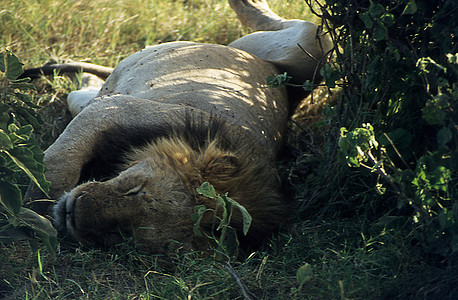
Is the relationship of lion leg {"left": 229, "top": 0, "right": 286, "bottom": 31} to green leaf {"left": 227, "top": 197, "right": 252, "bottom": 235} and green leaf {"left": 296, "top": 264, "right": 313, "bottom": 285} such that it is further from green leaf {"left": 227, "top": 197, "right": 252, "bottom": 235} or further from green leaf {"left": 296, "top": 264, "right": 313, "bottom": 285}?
green leaf {"left": 296, "top": 264, "right": 313, "bottom": 285}

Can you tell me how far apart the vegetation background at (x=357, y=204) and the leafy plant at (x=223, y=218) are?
8cm

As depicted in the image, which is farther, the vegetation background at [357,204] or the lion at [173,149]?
the lion at [173,149]

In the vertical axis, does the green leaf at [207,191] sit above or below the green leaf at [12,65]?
below

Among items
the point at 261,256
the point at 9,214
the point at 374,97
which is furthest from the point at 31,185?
the point at 374,97

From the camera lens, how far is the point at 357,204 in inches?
122

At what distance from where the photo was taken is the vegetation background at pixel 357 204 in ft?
7.20

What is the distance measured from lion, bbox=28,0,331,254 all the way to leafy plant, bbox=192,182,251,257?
2.1 inches

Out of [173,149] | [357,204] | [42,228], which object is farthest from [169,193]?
[357,204]

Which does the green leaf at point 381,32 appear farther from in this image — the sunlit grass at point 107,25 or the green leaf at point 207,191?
the sunlit grass at point 107,25

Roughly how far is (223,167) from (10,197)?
917 mm

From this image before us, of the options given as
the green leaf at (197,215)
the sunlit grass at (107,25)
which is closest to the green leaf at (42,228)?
the green leaf at (197,215)

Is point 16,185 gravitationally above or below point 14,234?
above

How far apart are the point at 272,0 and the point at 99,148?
319 centimetres

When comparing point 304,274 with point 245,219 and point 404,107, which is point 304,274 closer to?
point 245,219
